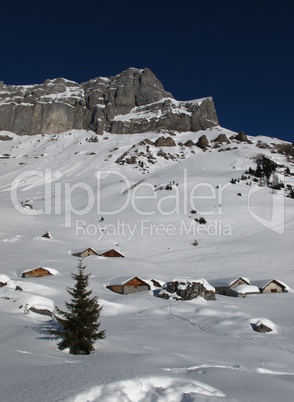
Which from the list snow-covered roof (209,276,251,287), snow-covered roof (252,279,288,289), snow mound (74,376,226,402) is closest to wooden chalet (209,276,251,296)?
snow-covered roof (209,276,251,287)

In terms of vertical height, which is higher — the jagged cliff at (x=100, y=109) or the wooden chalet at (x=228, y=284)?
the jagged cliff at (x=100, y=109)

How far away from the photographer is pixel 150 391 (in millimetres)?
5902

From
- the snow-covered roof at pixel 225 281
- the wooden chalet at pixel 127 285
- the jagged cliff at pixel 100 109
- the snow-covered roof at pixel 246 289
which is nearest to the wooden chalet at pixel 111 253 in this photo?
the wooden chalet at pixel 127 285

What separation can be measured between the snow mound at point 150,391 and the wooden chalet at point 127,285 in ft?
92.5

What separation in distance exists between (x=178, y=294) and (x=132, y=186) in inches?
2204

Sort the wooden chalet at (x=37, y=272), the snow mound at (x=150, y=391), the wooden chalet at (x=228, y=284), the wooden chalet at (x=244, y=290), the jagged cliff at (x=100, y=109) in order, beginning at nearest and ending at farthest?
the snow mound at (x=150, y=391), the wooden chalet at (x=244, y=290), the wooden chalet at (x=37, y=272), the wooden chalet at (x=228, y=284), the jagged cliff at (x=100, y=109)

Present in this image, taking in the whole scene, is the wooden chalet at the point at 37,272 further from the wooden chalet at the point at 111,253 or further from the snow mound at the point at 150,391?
the snow mound at the point at 150,391

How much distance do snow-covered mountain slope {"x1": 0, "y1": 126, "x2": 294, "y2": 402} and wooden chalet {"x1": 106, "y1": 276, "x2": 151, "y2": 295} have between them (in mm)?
692

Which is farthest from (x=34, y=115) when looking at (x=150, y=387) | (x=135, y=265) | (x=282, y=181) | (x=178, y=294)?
(x=150, y=387)

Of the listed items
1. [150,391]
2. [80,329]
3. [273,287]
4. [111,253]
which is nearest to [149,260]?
[111,253]

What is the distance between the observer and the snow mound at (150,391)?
5.32 meters

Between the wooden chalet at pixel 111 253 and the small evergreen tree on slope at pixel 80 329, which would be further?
the wooden chalet at pixel 111 253

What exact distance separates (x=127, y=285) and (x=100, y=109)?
138975 mm

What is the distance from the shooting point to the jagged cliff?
15290 cm
